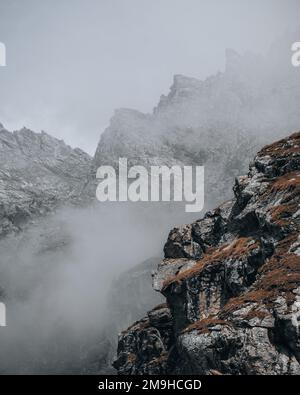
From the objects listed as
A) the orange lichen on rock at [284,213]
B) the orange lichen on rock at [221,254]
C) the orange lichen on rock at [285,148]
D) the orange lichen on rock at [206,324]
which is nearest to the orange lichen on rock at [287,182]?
the orange lichen on rock at [284,213]

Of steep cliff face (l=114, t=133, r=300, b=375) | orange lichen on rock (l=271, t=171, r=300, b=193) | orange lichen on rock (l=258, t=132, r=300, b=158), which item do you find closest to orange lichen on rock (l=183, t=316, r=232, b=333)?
steep cliff face (l=114, t=133, r=300, b=375)

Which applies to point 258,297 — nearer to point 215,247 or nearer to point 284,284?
point 284,284

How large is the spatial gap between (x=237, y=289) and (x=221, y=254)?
34.3 feet

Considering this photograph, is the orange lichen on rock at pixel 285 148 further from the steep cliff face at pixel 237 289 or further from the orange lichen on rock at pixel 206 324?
the orange lichen on rock at pixel 206 324

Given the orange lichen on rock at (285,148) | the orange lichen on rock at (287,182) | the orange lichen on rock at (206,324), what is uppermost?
the orange lichen on rock at (285,148)

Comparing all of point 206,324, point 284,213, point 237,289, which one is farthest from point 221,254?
point 206,324

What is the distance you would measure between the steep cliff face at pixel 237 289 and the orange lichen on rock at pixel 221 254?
0.77ft

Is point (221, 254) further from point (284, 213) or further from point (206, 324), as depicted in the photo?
point (206, 324)

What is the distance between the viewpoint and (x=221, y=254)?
9556 centimetres

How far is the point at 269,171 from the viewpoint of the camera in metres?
104

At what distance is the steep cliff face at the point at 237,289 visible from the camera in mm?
65875
